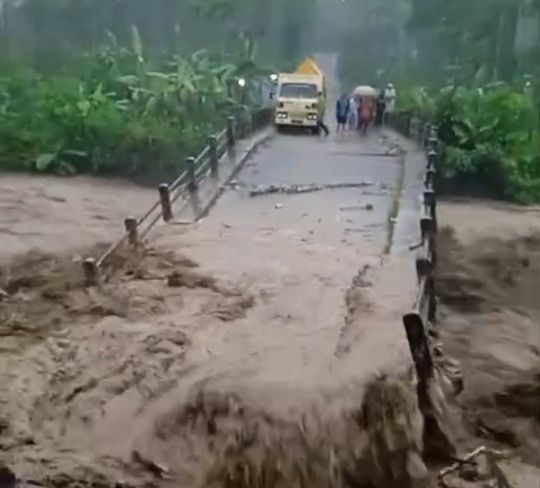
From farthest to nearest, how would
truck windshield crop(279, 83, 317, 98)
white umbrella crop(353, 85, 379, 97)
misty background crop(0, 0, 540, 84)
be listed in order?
1. truck windshield crop(279, 83, 317, 98)
2. white umbrella crop(353, 85, 379, 97)
3. misty background crop(0, 0, 540, 84)

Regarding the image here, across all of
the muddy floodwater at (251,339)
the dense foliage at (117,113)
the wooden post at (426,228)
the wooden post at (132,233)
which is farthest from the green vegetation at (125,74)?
the wooden post at (426,228)

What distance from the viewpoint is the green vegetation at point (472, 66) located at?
73.1 inches

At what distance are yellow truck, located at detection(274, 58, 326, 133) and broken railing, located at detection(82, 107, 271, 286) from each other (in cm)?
36

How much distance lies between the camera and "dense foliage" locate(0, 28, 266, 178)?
4.50 meters

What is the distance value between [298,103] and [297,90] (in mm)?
555

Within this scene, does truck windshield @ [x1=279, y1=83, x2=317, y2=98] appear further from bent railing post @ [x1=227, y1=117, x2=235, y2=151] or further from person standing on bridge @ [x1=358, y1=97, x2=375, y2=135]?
bent railing post @ [x1=227, y1=117, x2=235, y2=151]

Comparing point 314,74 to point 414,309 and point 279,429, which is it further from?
point 279,429

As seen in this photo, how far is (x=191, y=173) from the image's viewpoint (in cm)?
462

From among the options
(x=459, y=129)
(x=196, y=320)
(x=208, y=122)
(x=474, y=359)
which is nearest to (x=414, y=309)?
(x=474, y=359)

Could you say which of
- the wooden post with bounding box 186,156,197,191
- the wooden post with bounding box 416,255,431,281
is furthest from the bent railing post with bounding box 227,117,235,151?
the wooden post with bounding box 416,255,431,281

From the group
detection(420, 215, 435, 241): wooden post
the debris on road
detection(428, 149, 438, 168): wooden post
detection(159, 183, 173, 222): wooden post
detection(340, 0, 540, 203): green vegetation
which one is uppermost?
detection(340, 0, 540, 203): green vegetation

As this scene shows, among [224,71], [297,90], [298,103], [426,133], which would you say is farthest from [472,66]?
[298,103]

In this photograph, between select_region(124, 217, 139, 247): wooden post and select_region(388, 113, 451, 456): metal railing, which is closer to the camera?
select_region(388, 113, 451, 456): metal railing

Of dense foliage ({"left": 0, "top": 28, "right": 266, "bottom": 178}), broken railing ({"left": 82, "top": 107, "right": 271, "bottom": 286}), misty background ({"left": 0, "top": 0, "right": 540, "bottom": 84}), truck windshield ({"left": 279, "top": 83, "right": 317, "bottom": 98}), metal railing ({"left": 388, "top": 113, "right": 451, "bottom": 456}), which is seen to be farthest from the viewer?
truck windshield ({"left": 279, "top": 83, "right": 317, "bottom": 98})
